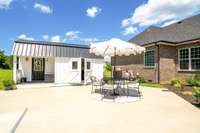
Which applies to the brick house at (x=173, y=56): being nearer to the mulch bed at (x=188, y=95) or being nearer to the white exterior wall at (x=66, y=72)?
the mulch bed at (x=188, y=95)

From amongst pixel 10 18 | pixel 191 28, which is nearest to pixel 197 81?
pixel 191 28

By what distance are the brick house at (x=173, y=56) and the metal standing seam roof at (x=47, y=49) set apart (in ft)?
18.7

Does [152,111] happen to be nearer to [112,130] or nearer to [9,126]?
[112,130]

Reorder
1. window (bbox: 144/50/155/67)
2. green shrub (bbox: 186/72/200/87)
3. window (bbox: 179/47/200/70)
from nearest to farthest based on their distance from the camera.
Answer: green shrub (bbox: 186/72/200/87) → window (bbox: 179/47/200/70) → window (bbox: 144/50/155/67)

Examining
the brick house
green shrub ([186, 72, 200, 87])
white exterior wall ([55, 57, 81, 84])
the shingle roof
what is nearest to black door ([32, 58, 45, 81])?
white exterior wall ([55, 57, 81, 84])

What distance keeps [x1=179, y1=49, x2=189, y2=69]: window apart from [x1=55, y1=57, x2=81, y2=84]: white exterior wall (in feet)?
31.1

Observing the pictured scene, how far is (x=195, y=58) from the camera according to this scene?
1451 cm

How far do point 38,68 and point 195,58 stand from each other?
49.1 feet

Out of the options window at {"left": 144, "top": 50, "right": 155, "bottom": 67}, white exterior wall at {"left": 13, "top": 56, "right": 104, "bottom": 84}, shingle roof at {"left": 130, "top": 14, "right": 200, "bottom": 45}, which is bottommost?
white exterior wall at {"left": 13, "top": 56, "right": 104, "bottom": 84}

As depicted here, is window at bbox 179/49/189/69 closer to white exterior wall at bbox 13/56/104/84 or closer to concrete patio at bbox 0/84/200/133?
white exterior wall at bbox 13/56/104/84

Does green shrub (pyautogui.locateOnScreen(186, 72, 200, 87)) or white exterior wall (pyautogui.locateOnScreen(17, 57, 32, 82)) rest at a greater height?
white exterior wall (pyautogui.locateOnScreen(17, 57, 32, 82))

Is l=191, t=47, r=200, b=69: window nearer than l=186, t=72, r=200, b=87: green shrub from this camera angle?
No

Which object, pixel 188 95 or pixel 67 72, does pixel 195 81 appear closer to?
pixel 188 95

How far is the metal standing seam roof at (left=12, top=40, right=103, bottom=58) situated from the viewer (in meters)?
14.3
